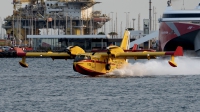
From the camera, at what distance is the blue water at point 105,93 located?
44125 mm

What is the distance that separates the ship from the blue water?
35.1 meters

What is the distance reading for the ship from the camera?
106 meters

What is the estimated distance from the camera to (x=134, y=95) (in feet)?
167

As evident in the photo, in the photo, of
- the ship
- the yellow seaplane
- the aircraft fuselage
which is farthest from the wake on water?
the ship

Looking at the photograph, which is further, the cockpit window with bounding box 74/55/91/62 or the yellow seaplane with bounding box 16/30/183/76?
the yellow seaplane with bounding box 16/30/183/76

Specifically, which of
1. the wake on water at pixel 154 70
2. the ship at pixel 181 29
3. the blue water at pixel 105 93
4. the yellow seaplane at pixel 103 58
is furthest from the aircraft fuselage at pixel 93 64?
the ship at pixel 181 29

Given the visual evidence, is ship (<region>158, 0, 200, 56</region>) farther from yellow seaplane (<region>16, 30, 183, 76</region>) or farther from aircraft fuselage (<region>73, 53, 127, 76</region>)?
aircraft fuselage (<region>73, 53, 127, 76</region>)

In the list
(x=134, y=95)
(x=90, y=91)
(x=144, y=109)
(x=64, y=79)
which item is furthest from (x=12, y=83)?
(x=144, y=109)

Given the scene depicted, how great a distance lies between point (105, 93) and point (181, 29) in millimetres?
56049

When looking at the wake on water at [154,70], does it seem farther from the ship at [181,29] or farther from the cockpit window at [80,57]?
the ship at [181,29]

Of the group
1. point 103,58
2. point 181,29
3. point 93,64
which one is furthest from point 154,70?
point 181,29

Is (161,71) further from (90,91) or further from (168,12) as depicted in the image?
(168,12)

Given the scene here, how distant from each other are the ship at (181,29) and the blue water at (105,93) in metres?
35.1

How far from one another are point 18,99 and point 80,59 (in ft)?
49.5
